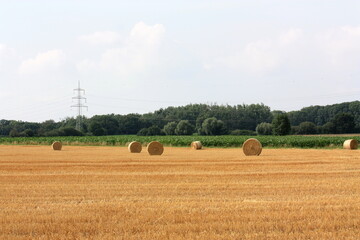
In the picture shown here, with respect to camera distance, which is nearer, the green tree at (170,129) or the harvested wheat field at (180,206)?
the harvested wheat field at (180,206)

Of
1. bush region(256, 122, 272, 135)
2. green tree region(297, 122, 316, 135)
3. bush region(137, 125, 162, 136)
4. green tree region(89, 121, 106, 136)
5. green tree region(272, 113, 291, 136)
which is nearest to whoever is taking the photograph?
green tree region(272, 113, 291, 136)

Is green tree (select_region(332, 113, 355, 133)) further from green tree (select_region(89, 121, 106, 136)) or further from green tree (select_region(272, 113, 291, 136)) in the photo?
green tree (select_region(89, 121, 106, 136))

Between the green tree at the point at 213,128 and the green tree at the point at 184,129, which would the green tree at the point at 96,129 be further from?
the green tree at the point at 213,128

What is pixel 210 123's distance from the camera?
107 m

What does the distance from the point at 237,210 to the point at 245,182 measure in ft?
20.4

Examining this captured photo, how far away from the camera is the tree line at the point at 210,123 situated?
322ft

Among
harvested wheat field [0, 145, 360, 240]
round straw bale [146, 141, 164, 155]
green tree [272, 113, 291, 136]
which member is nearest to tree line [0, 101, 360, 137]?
green tree [272, 113, 291, 136]

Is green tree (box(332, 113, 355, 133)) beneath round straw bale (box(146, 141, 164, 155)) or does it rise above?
above

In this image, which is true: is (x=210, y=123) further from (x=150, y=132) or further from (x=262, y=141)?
(x=262, y=141)

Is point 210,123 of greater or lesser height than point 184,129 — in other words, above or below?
above

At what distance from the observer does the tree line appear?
322 ft

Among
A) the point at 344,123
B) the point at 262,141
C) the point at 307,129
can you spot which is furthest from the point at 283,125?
the point at 262,141

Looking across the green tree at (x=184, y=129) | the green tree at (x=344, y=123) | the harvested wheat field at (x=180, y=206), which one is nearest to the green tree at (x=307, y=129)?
the green tree at (x=344, y=123)

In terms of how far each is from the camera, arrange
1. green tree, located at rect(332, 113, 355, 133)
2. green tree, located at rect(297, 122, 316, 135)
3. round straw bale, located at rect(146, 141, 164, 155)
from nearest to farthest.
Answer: round straw bale, located at rect(146, 141, 164, 155) → green tree, located at rect(332, 113, 355, 133) → green tree, located at rect(297, 122, 316, 135)
